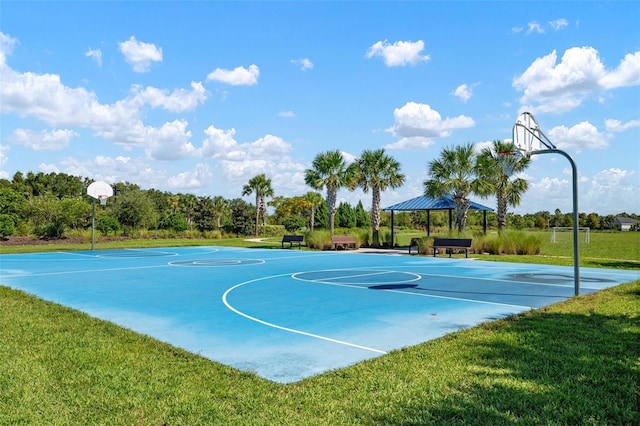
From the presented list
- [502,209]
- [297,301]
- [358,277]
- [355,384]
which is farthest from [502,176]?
[355,384]

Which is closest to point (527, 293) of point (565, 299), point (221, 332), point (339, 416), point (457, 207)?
point (565, 299)

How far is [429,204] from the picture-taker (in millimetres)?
30250

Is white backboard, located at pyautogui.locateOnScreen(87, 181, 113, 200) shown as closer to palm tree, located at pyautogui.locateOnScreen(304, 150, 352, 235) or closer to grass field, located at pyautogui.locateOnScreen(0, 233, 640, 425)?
palm tree, located at pyautogui.locateOnScreen(304, 150, 352, 235)

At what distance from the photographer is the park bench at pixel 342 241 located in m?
29.2

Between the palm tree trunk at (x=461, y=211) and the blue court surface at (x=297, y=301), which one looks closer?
the blue court surface at (x=297, y=301)

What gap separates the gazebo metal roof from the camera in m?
28.8

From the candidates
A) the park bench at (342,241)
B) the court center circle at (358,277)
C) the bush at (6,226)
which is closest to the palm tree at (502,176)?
the park bench at (342,241)

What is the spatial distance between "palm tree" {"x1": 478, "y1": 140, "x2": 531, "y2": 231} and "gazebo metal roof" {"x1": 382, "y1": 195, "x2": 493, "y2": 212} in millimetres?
919

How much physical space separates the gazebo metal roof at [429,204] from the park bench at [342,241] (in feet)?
11.7

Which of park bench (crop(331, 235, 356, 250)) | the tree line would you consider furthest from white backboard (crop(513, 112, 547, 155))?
park bench (crop(331, 235, 356, 250))

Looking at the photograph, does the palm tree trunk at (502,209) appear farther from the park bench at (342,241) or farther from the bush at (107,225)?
the bush at (107,225)

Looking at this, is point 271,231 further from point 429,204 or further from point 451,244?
point 451,244

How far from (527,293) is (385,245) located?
20153 millimetres

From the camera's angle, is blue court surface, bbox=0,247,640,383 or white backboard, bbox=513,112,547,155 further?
white backboard, bbox=513,112,547,155
